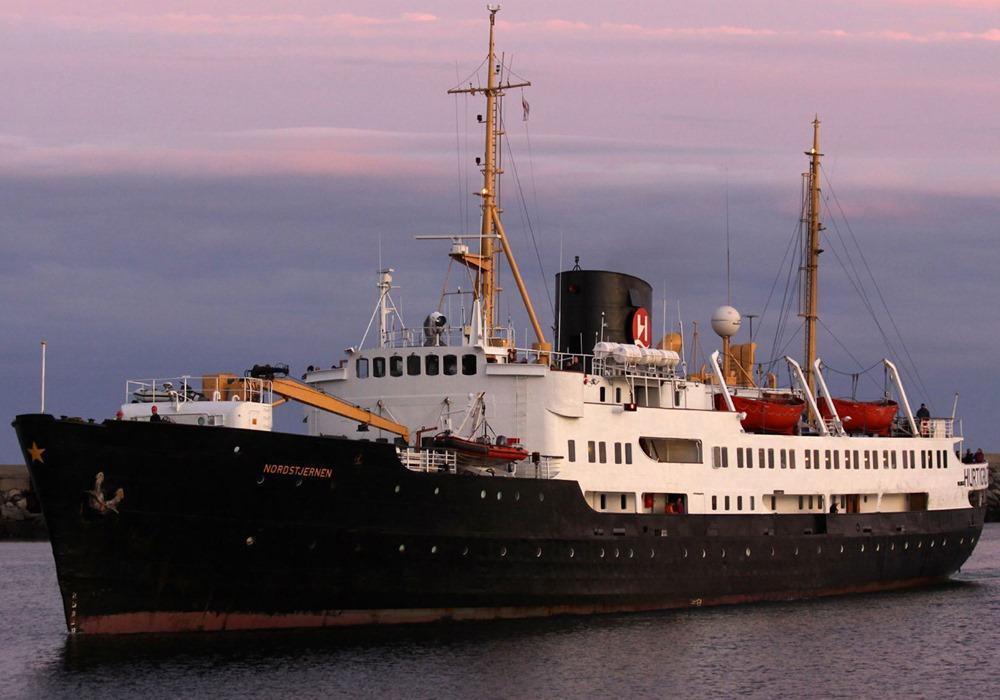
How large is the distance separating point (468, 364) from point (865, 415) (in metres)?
16.8

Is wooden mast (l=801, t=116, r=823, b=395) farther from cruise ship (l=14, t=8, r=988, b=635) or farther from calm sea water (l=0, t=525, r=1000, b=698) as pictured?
calm sea water (l=0, t=525, r=1000, b=698)

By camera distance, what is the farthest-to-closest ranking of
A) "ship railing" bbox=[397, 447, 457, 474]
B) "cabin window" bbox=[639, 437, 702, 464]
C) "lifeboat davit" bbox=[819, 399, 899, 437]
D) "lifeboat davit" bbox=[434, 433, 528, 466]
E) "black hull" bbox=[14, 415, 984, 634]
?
1. "lifeboat davit" bbox=[819, 399, 899, 437]
2. "cabin window" bbox=[639, 437, 702, 464]
3. "lifeboat davit" bbox=[434, 433, 528, 466]
4. "ship railing" bbox=[397, 447, 457, 474]
5. "black hull" bbox=[14, 415, 984, 634]

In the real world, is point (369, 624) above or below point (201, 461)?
below

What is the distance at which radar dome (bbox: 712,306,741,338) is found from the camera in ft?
154

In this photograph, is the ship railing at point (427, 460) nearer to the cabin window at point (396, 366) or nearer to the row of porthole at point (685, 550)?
the row of porthole at point (685, 550)

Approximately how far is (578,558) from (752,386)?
14.2 m

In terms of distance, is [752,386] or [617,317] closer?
[617,317]

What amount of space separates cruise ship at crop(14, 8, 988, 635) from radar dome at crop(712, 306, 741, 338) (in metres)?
0.15

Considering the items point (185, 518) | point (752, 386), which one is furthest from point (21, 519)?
point (185, 518)

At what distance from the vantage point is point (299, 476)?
31.1 metres

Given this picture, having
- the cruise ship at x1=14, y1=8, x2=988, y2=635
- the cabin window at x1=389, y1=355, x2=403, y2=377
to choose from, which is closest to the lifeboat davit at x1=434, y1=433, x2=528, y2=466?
the cruise ship at x1=14, y1=8, x2=988, y2=635

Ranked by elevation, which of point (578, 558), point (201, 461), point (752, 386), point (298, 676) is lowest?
point (298, 676)

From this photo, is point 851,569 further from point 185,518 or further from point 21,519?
point 21,519

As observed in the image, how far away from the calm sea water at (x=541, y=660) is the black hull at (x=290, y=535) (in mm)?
650
